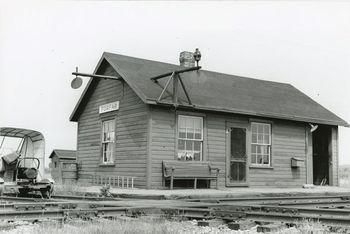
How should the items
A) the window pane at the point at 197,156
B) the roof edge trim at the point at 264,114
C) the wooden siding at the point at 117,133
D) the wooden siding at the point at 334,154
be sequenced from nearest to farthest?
the roof edge trim at the point at 264,114 < the wooden siding at the point at 117,133 < the window pane at the point at 197,156 < the wooden siding at the point at 334,154

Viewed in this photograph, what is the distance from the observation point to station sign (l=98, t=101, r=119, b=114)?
1810 cm

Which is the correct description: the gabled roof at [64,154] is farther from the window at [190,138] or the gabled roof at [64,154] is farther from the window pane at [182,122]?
the window pane at [182,122]

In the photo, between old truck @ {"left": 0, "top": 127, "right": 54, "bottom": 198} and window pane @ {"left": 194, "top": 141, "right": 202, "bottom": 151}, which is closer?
old truck @ {"left": 0, "top": 127, "right": 54, "bottom": 198}

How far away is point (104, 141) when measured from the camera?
18703 mm

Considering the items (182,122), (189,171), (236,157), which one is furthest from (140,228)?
(236,157)

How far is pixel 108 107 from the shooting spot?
60.9 ft

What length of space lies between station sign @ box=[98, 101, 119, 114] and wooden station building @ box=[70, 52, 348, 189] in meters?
0.04

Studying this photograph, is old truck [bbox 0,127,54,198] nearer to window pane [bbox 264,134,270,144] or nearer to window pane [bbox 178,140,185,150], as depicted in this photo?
window pane [bbox 178,140,185,150]

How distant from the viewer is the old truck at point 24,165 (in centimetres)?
1148

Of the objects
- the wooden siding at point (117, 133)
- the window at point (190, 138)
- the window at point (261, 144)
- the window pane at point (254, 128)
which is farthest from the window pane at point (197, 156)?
the window pane at point (254, 128)

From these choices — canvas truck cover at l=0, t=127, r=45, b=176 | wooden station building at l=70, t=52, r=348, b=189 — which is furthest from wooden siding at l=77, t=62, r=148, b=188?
canvas truck cover at l=0, t=127, r=45, b=176

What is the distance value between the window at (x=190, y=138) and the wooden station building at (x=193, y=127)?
0.04 m

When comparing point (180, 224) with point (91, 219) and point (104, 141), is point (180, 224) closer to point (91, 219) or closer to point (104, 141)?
point (91, 219)

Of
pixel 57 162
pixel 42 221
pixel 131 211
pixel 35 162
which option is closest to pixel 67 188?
pixel 35 162
